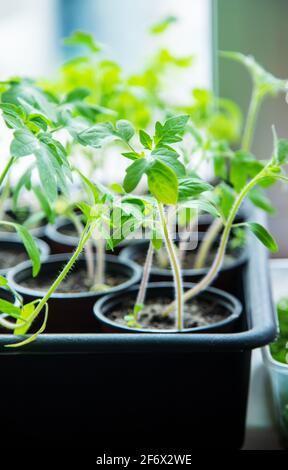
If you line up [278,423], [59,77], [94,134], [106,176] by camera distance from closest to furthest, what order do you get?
[94,134] → [278,423] → [59,77] → [106,176]

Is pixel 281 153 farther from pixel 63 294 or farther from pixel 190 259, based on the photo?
pixel 190 259

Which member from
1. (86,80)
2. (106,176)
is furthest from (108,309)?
(106,176)

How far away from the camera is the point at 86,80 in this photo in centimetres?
111

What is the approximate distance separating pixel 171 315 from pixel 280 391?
192mm

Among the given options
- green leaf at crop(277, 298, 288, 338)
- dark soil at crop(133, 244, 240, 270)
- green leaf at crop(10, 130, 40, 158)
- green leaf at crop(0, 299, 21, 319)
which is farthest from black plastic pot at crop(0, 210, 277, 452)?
dark soil at crop(133, 244, 240, 270)

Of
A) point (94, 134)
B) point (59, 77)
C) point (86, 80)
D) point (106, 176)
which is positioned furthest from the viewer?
point (106, 176)

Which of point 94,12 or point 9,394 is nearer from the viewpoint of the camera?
point 9,394

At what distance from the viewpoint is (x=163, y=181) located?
23.2 inches

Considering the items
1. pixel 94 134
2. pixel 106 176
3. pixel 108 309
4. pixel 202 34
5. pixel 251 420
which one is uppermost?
pixel 202 34

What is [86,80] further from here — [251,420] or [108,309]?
[251,420]

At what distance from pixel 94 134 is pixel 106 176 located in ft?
2.57

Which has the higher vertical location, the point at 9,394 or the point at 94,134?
the point at 94,134

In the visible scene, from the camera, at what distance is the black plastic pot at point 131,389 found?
71 centimetres

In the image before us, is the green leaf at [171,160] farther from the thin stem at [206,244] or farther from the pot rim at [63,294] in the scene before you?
the thin stem at [206,244]
